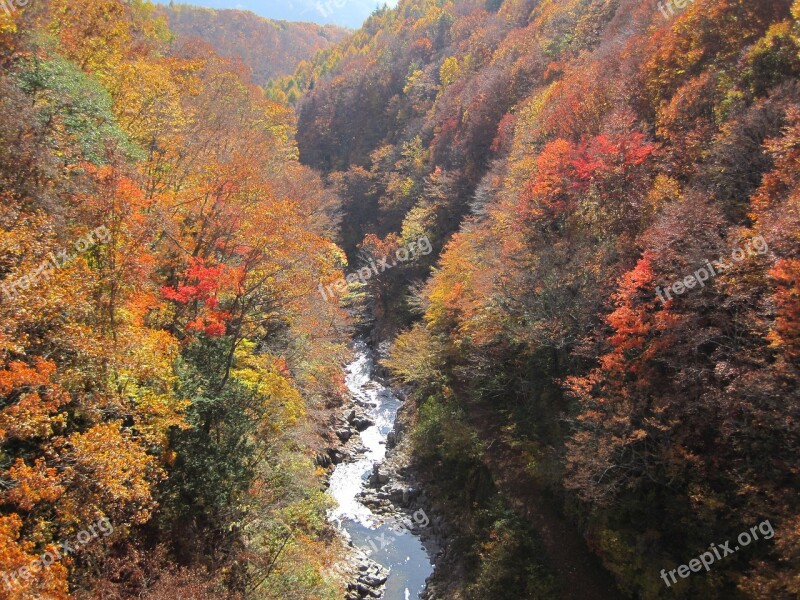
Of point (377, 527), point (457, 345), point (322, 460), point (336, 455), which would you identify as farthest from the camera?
point (336, 455)

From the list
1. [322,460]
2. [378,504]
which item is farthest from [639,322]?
[322,460]

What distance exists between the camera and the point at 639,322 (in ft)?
52.7

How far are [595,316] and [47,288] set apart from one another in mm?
17867

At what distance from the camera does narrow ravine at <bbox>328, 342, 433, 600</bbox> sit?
71.6 ft

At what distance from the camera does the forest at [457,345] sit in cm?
1119

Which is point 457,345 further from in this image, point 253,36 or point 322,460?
point 253,36

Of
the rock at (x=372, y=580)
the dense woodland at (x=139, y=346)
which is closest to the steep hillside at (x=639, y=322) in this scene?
the rock at (x=372, y=580)

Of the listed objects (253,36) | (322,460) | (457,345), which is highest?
(253,36)

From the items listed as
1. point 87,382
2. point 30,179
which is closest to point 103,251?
point 30,179

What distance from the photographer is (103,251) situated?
1404cm

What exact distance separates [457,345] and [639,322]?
1182 cm

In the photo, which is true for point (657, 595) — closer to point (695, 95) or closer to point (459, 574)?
point (459, 574)

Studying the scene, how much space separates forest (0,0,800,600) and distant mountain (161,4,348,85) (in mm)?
104311

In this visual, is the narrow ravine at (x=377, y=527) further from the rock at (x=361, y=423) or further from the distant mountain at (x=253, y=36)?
the distant mountain at (x=253, y=36)
